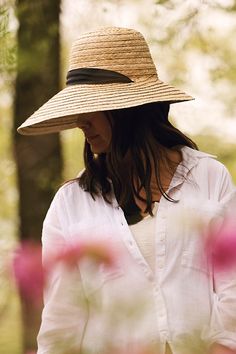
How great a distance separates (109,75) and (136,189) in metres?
0.28

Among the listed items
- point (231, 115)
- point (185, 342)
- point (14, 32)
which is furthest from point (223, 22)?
point (185, 342)

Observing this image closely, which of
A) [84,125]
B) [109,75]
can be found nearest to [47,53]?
[109,75]

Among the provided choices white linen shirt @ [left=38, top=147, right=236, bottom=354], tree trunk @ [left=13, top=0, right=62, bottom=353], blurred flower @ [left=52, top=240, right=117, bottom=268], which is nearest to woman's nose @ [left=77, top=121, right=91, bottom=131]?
white linen shirt @ [left=38, top=147, right=236, bottom=354]

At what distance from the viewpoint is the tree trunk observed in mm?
5141

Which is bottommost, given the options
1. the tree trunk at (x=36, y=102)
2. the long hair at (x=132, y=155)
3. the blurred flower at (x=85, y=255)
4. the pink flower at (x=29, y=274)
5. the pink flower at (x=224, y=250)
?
the tree trunk at (x=36, y=102)

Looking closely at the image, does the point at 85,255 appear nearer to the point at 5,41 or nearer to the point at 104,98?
the point at 104,98

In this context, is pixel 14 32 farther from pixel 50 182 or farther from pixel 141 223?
pixel 141 223

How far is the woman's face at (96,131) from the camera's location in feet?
6.95

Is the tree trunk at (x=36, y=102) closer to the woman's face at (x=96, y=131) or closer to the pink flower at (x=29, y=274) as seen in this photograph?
the woman's face at (x=96, y=131)

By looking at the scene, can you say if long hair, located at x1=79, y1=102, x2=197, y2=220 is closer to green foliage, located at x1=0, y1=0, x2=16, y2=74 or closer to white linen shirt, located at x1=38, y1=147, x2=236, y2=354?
white linen shirt, located at x1=38, y1=147, x2=236, y2=354

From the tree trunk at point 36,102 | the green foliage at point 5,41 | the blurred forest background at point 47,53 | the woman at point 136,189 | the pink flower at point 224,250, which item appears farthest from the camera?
the tree trunk at point 36,102

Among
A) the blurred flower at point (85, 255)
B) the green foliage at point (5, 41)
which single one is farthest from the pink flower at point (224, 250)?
the green foliage at point (5, 41)

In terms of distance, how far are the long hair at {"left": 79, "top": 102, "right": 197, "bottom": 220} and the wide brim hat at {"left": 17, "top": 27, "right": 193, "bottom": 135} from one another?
0.05 metres

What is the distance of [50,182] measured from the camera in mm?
→ 5145
